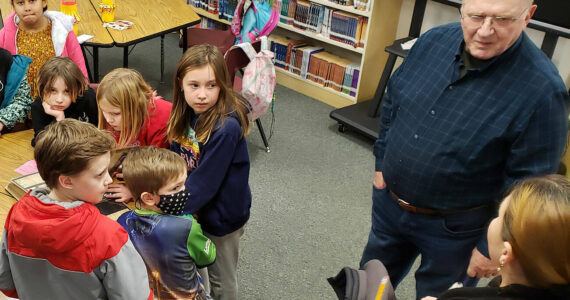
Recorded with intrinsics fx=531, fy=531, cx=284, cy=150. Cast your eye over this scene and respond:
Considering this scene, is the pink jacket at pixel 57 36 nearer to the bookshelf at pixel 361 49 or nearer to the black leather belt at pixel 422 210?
the black leather belt at pixel 422 210

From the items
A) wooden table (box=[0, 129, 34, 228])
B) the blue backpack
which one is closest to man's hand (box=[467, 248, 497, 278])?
wooden table (box=[0, 129, 34, 228])

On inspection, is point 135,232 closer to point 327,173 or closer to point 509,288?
point 509,288

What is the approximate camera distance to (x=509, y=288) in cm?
105

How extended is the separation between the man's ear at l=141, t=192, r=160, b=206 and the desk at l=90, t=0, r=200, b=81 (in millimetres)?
1977

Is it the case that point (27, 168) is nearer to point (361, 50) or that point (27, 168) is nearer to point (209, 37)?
point (209, 37)

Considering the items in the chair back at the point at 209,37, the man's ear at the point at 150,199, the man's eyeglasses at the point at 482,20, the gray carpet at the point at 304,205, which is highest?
the man's eyeglasses at the point at 482,20

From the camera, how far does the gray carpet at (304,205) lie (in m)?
2.66

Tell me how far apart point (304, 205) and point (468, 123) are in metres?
1.70

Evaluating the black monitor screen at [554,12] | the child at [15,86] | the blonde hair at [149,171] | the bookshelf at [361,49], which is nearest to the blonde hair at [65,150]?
the blonde hair at [149,171]

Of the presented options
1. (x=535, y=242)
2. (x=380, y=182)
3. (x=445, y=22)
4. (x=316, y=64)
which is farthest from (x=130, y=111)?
(x=445, y=22)

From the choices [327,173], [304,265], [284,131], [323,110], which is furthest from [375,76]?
[304,265]

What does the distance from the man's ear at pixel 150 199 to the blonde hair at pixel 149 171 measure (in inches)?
0.5

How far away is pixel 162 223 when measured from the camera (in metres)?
1.62

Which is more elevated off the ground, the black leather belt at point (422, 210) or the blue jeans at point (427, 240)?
the black leather belt at point (422, 210)
